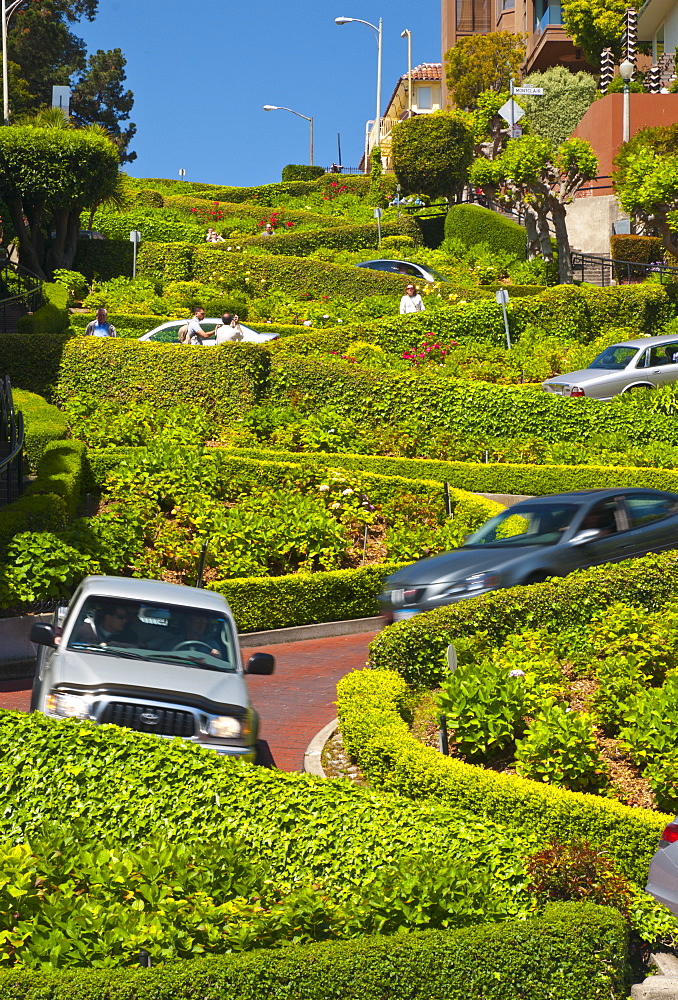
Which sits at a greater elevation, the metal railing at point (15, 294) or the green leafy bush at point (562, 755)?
the metal railing at point (15, 294)

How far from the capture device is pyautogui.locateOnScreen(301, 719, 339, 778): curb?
9195mm

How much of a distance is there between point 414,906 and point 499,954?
0.43 metres

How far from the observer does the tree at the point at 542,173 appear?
122 ft

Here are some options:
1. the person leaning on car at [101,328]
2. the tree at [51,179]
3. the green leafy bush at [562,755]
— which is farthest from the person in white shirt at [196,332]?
the green leafy bush at [562,755]

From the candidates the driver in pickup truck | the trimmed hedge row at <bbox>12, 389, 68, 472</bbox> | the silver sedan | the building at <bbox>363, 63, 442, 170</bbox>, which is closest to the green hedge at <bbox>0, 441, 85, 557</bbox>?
the trimmed hedge row at <bbox>12, 389, 68, 472</bbox>

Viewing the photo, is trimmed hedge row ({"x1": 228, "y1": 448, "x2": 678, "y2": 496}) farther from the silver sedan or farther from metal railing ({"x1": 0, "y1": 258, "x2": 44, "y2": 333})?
metal railing ({"x1": 0, "y1": 258, "x2": 44, "y2": 333})

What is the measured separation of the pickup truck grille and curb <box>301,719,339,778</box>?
1.47 m

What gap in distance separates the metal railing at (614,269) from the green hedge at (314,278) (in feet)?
24.5

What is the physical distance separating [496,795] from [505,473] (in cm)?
1237

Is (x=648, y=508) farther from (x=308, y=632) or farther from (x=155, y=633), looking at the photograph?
(x=155, y=633)

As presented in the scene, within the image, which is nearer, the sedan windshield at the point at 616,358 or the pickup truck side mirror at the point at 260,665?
the pickup truck side mirror at the point at 260,665

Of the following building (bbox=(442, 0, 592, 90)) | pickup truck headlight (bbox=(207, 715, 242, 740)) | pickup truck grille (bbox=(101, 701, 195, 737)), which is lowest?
pickup truck headlight (bbox=(207, 715, 242, 740))

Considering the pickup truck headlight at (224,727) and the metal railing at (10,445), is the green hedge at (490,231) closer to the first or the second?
the metal railing at (10,445)

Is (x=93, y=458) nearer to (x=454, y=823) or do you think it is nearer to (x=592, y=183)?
(x=454, y=823)
